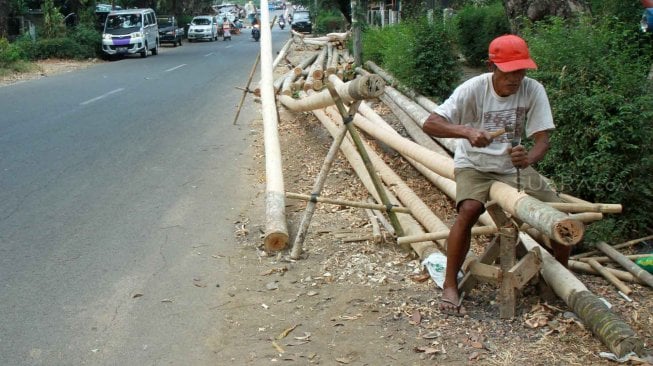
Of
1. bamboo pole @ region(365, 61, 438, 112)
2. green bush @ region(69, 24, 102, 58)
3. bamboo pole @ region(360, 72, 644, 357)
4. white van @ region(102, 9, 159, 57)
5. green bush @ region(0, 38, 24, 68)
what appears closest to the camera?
bamboo pole @ region(360, 72, 644, 357)

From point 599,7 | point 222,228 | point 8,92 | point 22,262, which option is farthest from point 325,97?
point 8,92

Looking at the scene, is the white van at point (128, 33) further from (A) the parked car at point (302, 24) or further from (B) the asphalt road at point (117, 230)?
(B) the asphalt road at point (117, 230)

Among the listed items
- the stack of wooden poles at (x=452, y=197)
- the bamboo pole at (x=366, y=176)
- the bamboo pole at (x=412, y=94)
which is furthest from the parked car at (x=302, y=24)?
the stack of wooden poles at (x=452, y=197)

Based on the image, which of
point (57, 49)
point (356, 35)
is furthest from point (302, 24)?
point (356, 35)

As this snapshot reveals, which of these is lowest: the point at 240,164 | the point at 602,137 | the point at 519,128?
the point at 240,164

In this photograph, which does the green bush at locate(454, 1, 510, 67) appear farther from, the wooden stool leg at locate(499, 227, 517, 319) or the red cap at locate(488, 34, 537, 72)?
the wooden stool leg at locate(499, 227, 517, 319)

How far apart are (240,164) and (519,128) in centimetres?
539

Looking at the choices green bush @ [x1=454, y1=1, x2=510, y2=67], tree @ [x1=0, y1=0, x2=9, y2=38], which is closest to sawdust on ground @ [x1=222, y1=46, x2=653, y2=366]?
green bush @ [x1=454, y1=1, x2=510, y2=67]

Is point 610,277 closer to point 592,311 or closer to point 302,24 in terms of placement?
point 592,311

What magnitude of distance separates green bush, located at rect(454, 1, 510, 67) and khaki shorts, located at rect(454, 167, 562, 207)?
11.9 meters

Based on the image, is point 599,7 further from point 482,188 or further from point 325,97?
point 482,188

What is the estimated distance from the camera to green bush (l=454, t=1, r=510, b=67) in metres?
15.8

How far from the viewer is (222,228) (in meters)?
6.53

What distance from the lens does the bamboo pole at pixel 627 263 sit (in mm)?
4924
